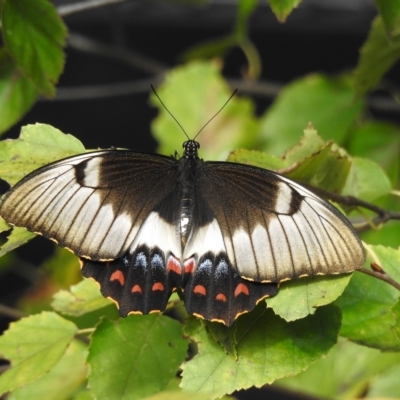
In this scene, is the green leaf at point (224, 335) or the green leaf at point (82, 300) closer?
the green leaf at point (224, 335)

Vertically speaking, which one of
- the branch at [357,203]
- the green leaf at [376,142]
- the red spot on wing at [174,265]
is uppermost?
the green leaf at [376,142]

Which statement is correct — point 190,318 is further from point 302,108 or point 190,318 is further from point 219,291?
point 302,108

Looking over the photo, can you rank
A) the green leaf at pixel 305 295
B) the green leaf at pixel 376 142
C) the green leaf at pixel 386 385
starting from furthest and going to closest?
the green leaf at pixel 376 142
the green leaf at pixel 386 385
the green leaf at pixel 305 295

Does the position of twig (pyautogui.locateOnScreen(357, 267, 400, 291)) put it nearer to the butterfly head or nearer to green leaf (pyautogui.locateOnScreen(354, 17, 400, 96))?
the butterfly head

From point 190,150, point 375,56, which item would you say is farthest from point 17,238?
point 375,56

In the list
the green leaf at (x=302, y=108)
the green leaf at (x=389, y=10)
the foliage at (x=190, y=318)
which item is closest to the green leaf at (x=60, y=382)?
the foliage at (x=190, y=318)

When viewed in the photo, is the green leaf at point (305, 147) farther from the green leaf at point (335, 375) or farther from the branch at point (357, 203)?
the green leaf at point (335, 375)

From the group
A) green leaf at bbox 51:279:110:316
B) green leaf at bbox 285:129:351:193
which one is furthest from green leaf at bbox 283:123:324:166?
green leaf at bbox 51:279:110:316
